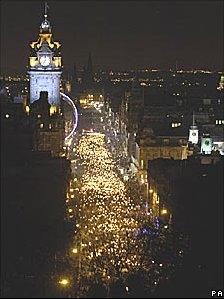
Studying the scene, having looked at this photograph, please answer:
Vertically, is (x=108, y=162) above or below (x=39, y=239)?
above

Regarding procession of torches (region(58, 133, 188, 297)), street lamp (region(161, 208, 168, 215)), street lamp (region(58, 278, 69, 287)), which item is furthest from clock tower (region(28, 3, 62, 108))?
street lamp (region(58, 278, 69, 287))

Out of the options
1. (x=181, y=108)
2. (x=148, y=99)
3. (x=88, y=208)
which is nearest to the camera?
(x=88, y=208)

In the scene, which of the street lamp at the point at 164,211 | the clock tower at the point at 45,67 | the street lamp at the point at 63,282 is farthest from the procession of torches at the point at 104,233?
the clock tower at the point at 45,67

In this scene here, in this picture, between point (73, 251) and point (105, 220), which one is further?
point (105, 220)

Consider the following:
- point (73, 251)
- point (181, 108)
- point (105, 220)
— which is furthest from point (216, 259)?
point (181, 108)

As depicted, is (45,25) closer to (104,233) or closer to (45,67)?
(45,67)

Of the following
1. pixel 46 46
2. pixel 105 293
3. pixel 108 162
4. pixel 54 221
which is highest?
pixel 46 46

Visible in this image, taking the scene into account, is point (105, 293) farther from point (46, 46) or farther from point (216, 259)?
point (46, 46)

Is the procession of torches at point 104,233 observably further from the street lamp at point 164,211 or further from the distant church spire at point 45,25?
the distant church spire at point 45,25

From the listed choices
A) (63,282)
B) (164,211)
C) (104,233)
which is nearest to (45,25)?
(164,211)
